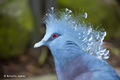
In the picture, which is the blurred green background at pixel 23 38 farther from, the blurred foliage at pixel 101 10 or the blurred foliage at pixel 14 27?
the blurred foliage at pixel 101 10

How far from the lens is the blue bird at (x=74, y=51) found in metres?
0.87

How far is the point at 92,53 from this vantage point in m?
0.94

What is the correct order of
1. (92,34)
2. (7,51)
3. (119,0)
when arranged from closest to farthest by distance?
(92,34) < (7,51) < (119,0)

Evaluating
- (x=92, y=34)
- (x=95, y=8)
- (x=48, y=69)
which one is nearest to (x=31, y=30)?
(x=48, y=69)

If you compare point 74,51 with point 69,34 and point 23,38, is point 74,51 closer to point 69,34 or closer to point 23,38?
point 69,34

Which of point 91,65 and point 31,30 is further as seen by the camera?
point 31,30

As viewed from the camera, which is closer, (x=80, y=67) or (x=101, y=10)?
(x=80, y=67)

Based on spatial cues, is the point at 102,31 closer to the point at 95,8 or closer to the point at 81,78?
the point at 81,78

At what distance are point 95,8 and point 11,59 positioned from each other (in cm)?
174

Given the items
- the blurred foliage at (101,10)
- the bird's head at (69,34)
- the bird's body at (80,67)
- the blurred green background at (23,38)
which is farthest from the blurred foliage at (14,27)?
the bird's body at (80,67)

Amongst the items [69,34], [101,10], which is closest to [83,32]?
[69,34]

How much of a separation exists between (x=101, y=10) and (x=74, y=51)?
→ 276cm

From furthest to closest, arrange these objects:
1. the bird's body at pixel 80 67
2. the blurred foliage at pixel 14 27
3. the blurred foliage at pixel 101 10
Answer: the blurred foliage at pixel 101 10 → the blurred foliage at pixel 14 27 → the bird's body at pixel 80 67

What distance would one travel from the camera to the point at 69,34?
0.90 meters
